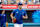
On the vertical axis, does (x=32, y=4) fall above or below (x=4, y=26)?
above

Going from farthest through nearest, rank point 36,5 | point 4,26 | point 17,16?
point 36,5 → point 4,26 → point 17,16

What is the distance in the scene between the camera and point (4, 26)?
5.71 metres

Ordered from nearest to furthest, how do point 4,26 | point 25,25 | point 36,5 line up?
point 4,26 < point 25,25 < point 36,5

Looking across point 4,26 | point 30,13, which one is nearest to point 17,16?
point 4,26

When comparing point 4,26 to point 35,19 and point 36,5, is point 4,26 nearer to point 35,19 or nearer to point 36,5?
point 35,19

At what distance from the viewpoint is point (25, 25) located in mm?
6402

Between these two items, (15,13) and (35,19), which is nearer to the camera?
(15,13)

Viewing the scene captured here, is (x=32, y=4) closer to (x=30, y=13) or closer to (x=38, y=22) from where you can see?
(x=30, y=13)

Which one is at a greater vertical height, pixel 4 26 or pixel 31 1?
pixel 31 1

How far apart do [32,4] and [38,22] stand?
1.14m

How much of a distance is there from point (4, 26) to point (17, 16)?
140 cm

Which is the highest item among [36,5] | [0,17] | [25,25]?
[36,5]

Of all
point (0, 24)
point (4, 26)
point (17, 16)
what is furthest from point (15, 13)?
point (0, 24)

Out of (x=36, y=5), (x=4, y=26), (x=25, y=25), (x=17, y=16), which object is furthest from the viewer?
(x=36, y=5)
